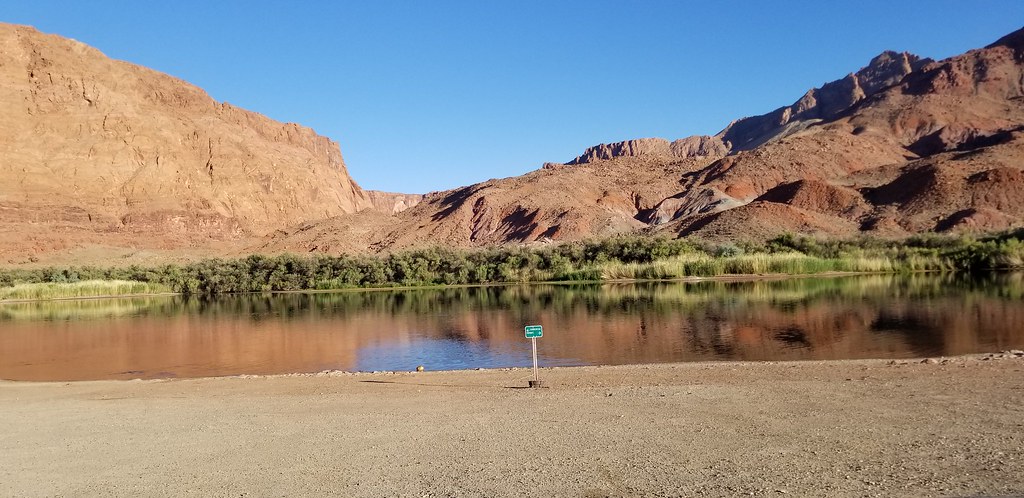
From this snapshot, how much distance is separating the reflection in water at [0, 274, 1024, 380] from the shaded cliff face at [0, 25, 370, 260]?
52.6 m

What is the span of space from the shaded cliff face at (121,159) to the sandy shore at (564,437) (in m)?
75.1

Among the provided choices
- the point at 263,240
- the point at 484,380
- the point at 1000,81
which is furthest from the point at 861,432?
the point at 1000,81

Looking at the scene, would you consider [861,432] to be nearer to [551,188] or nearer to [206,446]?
[206,446]

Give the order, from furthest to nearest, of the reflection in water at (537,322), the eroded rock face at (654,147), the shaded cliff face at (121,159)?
the eroded rock face at (654,147) → the shaded cliff face at (121,159) → the reflection in water at (537,322)

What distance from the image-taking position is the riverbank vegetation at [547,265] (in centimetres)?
3962

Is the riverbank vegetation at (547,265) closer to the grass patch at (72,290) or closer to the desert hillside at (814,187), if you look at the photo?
the grass patch at (72,290)

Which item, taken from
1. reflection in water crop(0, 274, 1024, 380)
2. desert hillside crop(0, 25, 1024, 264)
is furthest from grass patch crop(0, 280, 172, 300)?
desert hillside crop(0, 25, 1024, 264)

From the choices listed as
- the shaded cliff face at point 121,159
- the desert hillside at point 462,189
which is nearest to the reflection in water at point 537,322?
the desert hillside at point 462,189

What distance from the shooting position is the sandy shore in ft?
17.9

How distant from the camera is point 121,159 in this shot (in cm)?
8681

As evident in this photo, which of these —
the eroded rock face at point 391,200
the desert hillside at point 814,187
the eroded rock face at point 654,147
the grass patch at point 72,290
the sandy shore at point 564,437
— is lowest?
the sandy shore at point 564,437

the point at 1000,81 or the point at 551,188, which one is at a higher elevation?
the point at 1000,81

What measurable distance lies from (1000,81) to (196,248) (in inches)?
4237

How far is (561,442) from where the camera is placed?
6.70 meters
